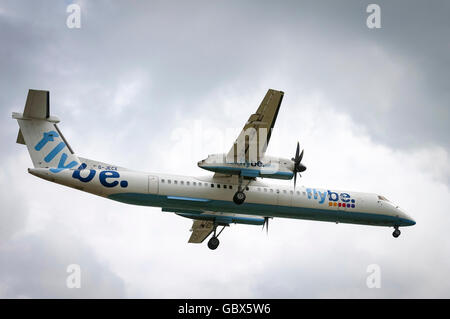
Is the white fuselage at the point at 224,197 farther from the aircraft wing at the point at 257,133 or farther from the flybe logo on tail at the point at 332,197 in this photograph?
the aircraft wing at the point at 257,133

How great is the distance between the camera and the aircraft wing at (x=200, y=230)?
118 feet

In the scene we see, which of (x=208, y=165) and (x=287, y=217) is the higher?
(x=208, y=165)

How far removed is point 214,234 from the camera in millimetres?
33188

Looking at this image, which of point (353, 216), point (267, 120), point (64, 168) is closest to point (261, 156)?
point (267, 120)

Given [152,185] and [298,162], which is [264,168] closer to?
[298,162]

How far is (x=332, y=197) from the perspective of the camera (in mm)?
30531

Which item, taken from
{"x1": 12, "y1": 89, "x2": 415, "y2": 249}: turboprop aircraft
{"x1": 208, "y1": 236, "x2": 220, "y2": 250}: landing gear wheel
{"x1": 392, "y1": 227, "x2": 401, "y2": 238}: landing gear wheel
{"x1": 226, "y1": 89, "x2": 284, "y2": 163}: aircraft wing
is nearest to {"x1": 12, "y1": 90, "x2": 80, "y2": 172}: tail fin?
{"x1": 12, "y1": 89, "x2": 415, "y2": 249}: turboprop aircraft

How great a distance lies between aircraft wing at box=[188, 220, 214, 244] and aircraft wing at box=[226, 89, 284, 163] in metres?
8.89

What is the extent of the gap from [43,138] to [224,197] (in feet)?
31.1

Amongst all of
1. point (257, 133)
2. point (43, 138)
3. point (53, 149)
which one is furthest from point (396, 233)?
point (43, 138)

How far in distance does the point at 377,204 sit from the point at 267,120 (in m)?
9.55

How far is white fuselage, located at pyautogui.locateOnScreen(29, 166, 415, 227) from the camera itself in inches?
1042
